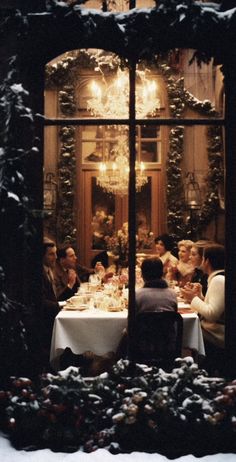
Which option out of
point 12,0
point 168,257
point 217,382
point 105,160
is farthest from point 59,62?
point 217,382

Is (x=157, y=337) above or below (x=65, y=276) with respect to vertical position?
below

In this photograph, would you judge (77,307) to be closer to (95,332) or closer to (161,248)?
(95,332)

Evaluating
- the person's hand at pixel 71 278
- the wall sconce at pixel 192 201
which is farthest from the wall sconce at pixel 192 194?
the person's hand at pixel 71 278

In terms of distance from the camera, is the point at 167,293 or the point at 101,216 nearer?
the point at 167,293

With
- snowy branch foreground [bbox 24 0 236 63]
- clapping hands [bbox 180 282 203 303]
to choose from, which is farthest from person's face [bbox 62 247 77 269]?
snowy branch foreground [bbox 24 0 236 63]

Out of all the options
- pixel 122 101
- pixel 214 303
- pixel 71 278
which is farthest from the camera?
pixel 122 101

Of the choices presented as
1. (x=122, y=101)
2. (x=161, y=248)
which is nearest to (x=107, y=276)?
(x=161, y=248)

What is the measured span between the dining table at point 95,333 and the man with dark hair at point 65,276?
132 centimetres

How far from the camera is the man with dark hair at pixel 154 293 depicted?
526 cm

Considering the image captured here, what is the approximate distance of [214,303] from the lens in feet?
17.8

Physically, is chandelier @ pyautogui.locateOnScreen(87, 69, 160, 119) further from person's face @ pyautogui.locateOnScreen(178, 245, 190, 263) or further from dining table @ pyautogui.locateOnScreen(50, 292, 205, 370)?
dining table @ pyautogui.locateOnScreen(50, 292, 205, 370)

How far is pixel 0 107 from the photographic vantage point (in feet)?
14.5

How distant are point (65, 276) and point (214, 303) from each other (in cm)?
289

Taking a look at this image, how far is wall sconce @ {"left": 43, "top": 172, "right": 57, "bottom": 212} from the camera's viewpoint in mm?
10961
